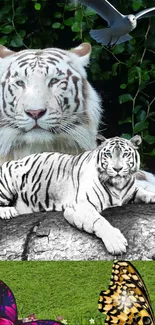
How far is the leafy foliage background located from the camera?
502 cm

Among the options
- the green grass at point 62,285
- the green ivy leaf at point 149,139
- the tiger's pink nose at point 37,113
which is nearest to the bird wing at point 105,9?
the tiger's pink nose at point 37,113

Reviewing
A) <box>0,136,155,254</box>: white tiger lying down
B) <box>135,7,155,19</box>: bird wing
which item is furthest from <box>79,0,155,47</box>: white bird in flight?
<box>0,136,155,254</box>: white tiger lying down

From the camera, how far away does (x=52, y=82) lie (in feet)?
16.3

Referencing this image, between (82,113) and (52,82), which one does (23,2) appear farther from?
(82,113)

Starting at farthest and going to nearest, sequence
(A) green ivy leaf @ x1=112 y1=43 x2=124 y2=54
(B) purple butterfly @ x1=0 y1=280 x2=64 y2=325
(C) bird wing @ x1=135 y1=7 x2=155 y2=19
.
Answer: (A) green ivy leaf @ x1=112 y1=43 x2=124 y2=54 < (C) bird wing @ x1=135 y1=7 x2=155 y2=19 < (B) purple butterfly @ x1=0 y1=280 x2=64 y2=325

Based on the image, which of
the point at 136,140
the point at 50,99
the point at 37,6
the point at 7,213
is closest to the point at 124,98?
the point at 136,140

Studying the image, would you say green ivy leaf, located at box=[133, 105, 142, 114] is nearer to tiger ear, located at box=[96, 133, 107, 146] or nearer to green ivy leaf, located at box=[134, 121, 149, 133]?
green ivy leaf, located at box=[134, 121, 149, 133]

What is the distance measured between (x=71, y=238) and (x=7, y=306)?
10.1 feet

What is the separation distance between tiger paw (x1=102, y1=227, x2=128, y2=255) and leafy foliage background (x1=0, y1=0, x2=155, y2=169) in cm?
81

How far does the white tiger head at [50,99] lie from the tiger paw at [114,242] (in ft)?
2.64

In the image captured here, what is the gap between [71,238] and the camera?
466cm

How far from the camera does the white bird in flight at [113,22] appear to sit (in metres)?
4.67

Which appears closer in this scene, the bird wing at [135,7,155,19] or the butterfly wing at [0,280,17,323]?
the butterfly wing at [0,280,17,323]

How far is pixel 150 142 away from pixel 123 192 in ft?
1.75
